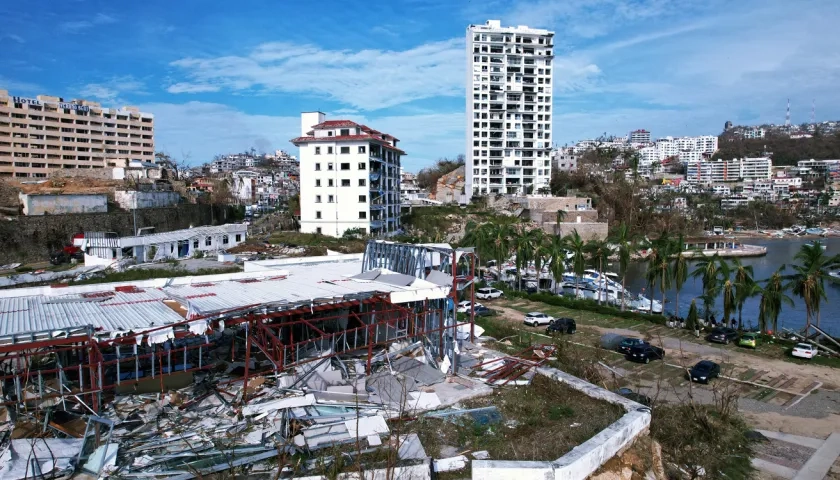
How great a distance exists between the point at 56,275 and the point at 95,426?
20.7 metres

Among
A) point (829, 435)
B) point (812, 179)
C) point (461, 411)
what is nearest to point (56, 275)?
point (461, 411)

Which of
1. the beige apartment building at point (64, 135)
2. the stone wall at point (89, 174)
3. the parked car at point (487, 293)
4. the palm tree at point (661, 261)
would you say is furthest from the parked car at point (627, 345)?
the beige apartment building at point (64, 135)

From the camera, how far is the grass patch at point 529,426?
25.7 ft

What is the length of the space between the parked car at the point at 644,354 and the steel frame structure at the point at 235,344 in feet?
22.4

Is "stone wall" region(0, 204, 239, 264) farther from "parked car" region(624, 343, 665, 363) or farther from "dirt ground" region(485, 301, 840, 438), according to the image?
"parked car" region(624, 343, 665, 363)

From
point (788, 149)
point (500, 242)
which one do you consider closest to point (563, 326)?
point (500, 242)

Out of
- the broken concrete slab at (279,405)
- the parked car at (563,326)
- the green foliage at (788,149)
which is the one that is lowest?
the parked car at (563,326)

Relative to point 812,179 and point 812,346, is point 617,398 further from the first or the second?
point 812,179

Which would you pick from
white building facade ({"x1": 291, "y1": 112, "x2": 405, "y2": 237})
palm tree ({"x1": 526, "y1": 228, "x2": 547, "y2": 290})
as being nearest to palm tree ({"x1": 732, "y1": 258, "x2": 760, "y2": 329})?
palm tree ({"x1": 526, "y1": 228, "x2": 547, "y2": 290})

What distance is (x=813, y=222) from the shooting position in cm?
8806

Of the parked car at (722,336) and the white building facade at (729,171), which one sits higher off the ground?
the white building facade at (729,171)

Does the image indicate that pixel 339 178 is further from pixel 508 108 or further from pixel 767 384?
pixel 767 384

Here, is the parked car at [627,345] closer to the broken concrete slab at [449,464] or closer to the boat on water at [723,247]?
the broken concrete slab at [449,464]

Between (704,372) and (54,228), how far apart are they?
3710 centimetres
